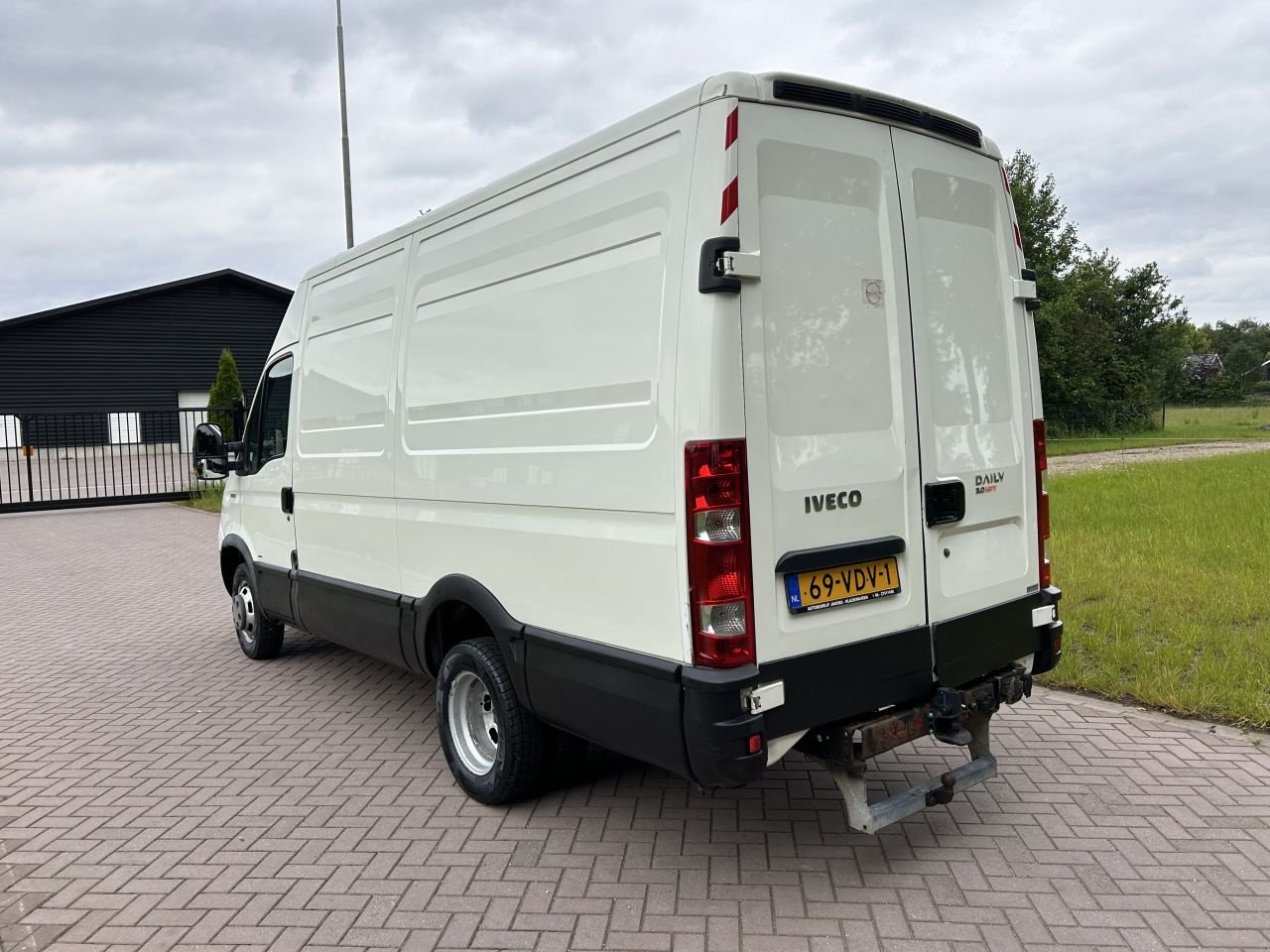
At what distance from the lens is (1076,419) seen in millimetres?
32312

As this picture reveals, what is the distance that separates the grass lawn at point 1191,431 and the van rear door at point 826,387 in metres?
23.1

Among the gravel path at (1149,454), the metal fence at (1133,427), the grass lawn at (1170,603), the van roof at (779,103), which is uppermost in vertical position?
the van roof at (779,103)

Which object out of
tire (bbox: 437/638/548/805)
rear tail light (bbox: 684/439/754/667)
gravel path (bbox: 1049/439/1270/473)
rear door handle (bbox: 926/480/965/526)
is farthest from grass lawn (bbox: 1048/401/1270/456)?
rear tail light (bbox: 684/439/754/667)

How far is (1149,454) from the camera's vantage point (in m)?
22.4

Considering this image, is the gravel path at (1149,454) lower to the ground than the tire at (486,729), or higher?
higher

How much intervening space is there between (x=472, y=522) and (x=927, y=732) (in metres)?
2.00

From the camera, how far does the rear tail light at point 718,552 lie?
114 inches

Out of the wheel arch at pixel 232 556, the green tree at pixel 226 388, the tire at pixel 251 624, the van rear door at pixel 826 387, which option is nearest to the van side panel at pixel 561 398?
the van rear door at pixel 826 387

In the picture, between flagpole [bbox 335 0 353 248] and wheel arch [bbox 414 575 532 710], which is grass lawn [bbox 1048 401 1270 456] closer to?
flagpole [bbox 335 0 353 248]

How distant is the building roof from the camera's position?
30969mm

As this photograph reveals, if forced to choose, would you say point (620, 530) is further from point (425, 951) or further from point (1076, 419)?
point (1076, 419)

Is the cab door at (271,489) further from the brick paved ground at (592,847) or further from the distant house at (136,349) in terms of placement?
the distant house at (136,349)

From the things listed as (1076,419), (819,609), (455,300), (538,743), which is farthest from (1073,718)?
(1076,419)

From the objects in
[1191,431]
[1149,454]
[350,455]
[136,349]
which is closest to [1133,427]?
[1191,431]
